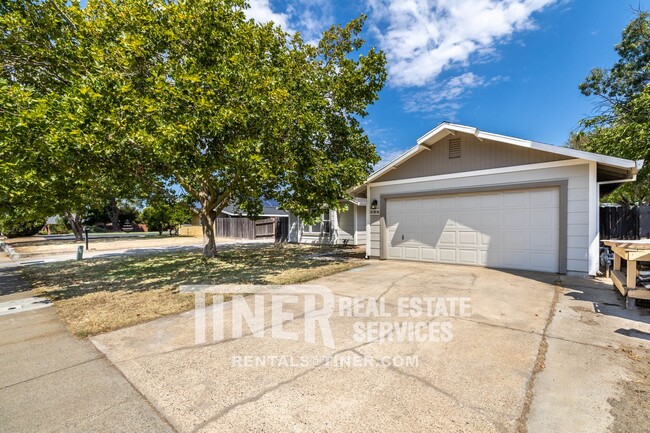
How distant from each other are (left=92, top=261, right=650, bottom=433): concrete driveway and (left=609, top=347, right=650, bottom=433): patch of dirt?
0.19ft

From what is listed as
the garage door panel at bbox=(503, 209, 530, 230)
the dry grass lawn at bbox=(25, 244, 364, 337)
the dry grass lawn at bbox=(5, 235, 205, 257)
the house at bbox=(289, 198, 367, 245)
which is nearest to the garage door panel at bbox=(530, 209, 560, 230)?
the garage door panel at bbox=(503, 209, 530, 230)

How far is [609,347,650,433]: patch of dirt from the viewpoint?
2148 millimetres

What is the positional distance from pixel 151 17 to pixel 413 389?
31.8 feet

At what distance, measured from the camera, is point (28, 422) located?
2254 millimetres

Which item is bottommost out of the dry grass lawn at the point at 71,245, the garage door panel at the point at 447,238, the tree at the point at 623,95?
the dry grass lawn at the point at 71,245

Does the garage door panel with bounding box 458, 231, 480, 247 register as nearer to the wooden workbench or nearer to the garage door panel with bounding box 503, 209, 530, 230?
the garage door panel with bounding box 503, 209, 530, 230

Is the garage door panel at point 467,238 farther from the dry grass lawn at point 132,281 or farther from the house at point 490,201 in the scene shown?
the dry grass lawn at point 132,281

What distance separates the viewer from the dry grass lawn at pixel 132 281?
15.6ft

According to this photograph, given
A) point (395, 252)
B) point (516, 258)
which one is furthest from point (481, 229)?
point (395, 252)

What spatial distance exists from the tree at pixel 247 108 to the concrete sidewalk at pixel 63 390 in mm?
3489

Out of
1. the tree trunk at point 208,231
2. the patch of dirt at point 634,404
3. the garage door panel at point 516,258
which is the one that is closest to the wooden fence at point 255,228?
the tree trunk at point 208,231

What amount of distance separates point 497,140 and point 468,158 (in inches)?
38.8

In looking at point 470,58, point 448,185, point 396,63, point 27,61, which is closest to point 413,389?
point 448,185

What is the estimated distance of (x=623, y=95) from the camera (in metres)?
15.2
